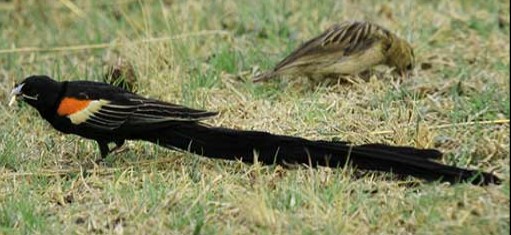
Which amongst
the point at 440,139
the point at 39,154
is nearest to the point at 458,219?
the point at 440,139

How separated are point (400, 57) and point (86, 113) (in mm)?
2648

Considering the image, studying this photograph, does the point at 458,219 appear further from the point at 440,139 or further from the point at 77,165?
the point at 77,165

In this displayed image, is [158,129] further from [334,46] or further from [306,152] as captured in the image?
[334,46]

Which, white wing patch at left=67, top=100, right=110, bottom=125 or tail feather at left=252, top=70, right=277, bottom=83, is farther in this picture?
tail feather at left=252, top=70, right=277, bottom=83

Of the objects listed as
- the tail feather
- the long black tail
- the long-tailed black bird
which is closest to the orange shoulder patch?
the long-tailed black bird

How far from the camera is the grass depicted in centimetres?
532

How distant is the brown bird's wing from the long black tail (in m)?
1.70

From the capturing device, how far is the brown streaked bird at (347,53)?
780 cm

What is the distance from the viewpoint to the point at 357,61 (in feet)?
26.1

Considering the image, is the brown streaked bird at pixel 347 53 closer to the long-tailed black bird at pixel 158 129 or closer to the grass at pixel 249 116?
the grass at pixel 249 116

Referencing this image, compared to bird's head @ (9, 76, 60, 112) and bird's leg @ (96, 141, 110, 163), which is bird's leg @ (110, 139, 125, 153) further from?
bird's head @ (9, 76, 60, 112)

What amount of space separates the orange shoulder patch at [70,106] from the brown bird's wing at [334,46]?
185 cm

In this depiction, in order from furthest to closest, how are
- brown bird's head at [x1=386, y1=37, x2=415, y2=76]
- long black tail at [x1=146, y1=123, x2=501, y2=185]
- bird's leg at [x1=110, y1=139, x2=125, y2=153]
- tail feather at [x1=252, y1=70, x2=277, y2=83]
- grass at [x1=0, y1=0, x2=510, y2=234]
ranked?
brown bird's head at [x1=386, y1=37, x2=415, y2=76] < tail feather at [x1=252, y1=70, x2=277, y2=83] < bird's leg at [x1=110, y1=139, x2=125, y2=153] < long black tail at [x1=146, y1=123, x2=501, y2=185] < grass at [x1=0, y1=0, x2=510, y2=234]

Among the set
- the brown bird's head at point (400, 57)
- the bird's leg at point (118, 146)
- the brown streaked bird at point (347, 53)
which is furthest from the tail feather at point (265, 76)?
the bird's leg at point (118, 146)
